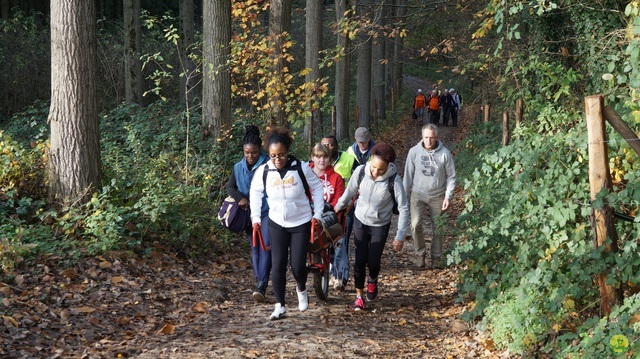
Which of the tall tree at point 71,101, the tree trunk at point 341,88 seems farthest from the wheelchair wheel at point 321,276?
the tree trunk at point 341,88

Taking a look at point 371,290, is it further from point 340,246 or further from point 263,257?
point 263,257

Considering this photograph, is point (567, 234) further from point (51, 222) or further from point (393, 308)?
point (51, 222)

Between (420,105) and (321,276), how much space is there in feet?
88.8

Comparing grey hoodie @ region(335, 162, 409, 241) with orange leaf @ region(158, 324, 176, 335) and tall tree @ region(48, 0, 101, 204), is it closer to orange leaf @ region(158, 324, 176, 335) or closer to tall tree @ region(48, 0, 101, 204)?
orange leaf @ region(158, 324, 176, 335)

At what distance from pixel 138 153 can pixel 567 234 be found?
23.4 ft

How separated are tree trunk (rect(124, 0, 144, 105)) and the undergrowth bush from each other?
1538 centimetres

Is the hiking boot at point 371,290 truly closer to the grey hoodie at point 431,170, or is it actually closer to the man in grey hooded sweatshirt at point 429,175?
the man in grey hooded sweatshirt at point 429,175

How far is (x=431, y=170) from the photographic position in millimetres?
9617

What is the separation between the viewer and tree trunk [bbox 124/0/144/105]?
20969mm

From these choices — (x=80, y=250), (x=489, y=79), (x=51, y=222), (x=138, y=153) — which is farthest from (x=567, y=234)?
(x=489, y=79)

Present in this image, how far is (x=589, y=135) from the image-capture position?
5746 mm

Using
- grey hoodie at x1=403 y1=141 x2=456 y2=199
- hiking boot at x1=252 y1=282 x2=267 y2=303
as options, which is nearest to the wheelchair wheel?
hiking boot at x1=252 y1=282 x2=267 y2=303

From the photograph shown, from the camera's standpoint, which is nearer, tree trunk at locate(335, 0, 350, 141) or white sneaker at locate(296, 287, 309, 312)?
white sneaker at locate(296, 287, 309, 312)

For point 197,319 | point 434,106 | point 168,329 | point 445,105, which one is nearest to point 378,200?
point 197,319
